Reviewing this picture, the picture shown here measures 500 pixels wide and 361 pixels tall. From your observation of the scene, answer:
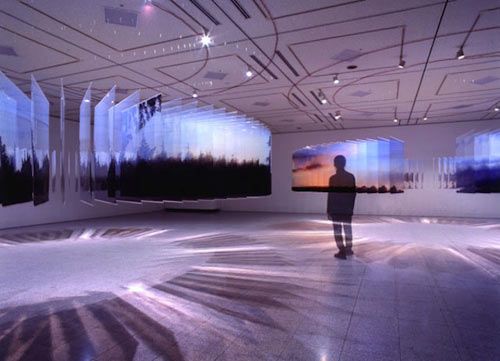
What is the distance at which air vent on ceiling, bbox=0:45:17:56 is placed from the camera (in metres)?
6.15

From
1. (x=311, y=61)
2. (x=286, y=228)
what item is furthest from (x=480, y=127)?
(x=311, y=61)

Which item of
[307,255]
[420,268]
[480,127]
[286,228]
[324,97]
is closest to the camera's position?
[420,268]

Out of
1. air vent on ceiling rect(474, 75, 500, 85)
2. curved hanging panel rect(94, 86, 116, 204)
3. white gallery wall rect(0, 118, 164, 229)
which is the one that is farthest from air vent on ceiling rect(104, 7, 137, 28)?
white gallery wall rect(0, 118, 164, 229)

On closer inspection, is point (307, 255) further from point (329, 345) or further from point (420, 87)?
point (420, 87)

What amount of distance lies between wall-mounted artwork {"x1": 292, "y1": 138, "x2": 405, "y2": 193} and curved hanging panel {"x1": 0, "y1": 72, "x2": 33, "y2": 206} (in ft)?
33.9

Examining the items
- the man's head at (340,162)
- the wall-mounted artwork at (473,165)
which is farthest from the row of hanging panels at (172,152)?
the wall-mounted artwork at (473,165)

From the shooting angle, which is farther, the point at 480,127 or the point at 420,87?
the point at 480,127

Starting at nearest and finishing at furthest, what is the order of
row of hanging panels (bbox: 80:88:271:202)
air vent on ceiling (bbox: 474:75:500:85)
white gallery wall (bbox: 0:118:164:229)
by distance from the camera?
1. row of hanging panels (bbox: 80:88:271:202)
2. air vent on ceiling (bbox: 474:75:500:85)
3. white gallery wall (bbox: 0:118:164:229)

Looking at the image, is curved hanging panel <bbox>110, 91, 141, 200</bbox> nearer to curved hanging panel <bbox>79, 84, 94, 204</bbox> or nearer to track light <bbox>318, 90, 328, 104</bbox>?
curved hanging panel <bbox>79, 84, 94, 204</bbox>

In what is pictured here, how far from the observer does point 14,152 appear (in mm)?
5809

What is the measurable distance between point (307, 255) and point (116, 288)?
3.44 meters

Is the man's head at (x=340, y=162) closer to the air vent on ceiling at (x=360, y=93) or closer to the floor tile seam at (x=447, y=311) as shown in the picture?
the floor tile seam at (x=447, y=311)

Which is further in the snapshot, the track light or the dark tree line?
the track light

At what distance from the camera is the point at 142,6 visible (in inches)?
188
